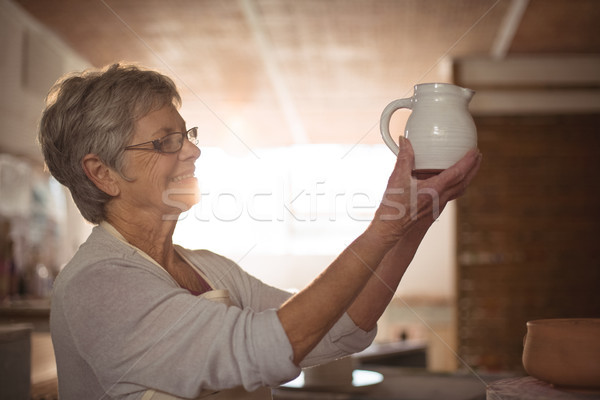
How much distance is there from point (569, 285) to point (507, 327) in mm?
558

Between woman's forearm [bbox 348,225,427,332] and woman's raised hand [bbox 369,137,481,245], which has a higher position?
woman's raised hand [bbox 369,137,481,245]

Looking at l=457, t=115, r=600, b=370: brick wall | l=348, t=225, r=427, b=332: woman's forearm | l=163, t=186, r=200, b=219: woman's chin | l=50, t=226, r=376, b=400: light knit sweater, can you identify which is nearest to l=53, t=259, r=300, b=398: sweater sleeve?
l=50, t=226, r=376, b=400: light knit sweater

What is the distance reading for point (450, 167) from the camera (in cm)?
102

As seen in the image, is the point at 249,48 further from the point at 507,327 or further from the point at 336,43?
the point at 507,327

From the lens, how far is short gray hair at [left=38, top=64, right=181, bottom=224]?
1.12 metres

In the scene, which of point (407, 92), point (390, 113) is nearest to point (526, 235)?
point (407, 92)

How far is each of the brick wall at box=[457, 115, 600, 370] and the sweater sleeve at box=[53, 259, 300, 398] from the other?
3.80 meters

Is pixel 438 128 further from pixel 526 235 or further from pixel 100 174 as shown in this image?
pixel 526 235

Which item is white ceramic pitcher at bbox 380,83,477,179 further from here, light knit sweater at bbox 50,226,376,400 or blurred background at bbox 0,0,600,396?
blurred background at bbox 0,0,600,396

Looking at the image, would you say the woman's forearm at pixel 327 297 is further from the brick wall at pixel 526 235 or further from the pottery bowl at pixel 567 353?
the brick wall at pixel 526 235

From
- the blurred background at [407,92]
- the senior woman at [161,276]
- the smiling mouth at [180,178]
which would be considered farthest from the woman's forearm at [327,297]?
the blurred background at [407,92]

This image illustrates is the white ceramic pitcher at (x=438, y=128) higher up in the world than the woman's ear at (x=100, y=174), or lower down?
higher up

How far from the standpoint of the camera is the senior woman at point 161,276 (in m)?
0.92

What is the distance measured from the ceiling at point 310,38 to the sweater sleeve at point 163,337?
7.14 feet
